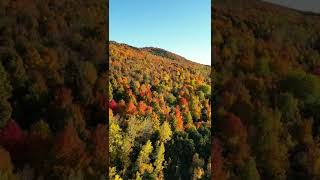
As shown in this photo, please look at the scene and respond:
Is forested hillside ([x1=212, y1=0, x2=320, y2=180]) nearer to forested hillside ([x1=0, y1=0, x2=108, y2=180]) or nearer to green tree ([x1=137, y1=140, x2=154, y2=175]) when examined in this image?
green tree ([x1=137, y1=140, x2=154, y2=175])

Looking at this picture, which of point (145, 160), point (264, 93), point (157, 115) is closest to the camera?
point (145, 160)

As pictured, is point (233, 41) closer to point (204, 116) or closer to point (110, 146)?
point (204, 116)

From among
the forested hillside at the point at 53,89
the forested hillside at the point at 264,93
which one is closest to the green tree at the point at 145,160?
the forested hillside at the point at 53,89

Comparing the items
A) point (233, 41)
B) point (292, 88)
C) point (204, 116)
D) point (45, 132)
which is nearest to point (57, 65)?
point (45, 132)

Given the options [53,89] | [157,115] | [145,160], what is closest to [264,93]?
[157,115]

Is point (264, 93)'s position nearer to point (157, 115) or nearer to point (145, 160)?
point (157, 115)

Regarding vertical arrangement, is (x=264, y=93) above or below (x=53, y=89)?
above
